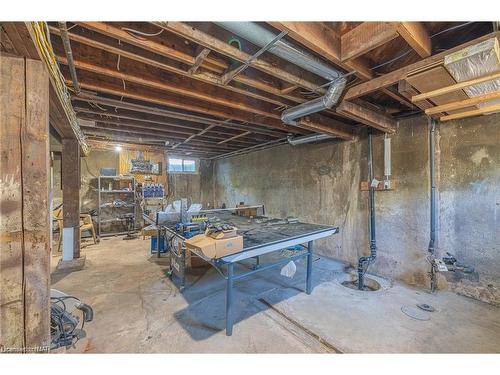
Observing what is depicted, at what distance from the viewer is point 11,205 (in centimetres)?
137

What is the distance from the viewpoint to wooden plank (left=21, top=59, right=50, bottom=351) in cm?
141

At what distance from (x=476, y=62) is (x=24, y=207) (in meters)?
3.27

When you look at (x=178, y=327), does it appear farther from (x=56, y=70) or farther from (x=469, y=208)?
(x=469, y=208)

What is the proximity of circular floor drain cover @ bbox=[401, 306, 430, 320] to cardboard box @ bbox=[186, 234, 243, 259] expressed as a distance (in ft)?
6.63

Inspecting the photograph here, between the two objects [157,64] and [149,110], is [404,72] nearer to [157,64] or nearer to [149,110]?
[157,64]

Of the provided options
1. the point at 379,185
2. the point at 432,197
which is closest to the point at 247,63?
the point at 379,185

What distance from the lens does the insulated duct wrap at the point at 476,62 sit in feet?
4.75

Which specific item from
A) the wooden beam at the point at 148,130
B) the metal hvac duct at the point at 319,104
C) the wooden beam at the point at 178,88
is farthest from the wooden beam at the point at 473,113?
the wooden beam at the point at 148,130

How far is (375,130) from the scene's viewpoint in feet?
11.5

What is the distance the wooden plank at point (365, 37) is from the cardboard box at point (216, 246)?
174 centimetres

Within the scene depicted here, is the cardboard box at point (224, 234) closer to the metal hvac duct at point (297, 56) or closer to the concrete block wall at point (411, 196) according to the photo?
the metal hvac duct at point (297, 56)
